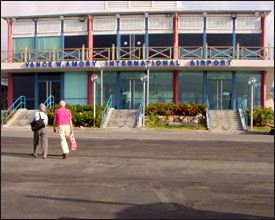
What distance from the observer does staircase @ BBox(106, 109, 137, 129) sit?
2381cm

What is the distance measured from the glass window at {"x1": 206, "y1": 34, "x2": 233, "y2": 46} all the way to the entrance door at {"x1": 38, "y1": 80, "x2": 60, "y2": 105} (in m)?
13.7

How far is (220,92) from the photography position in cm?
2917

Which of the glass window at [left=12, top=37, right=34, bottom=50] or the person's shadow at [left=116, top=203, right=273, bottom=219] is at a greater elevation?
the glass window at [left=12, top=37, right=34, bottom=50]

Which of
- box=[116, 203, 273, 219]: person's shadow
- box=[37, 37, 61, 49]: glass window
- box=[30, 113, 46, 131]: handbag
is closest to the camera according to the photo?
box=[116, 203, 273, 219]: person's shadow

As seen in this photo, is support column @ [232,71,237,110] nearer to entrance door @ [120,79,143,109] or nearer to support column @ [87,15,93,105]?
entrance door @ [120,79,143,109]

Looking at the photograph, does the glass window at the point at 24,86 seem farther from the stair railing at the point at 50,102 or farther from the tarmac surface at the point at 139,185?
the tarmac surface at the point at 139,185

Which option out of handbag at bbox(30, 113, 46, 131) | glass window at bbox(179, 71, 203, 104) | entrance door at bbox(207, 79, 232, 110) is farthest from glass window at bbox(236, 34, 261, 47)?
handbag at bbox(30, 113, 46, 131)

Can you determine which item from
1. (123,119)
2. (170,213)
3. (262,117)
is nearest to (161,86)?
(123,119)

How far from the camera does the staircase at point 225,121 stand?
2269 cm

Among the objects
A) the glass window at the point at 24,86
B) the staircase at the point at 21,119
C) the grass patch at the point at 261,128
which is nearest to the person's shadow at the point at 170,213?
the grass patch at the point at 261,128

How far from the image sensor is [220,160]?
383 inches

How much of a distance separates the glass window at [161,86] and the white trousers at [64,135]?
1998cm

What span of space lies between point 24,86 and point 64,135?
2317cm

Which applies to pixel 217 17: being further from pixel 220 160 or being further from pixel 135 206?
pixel 135 206
